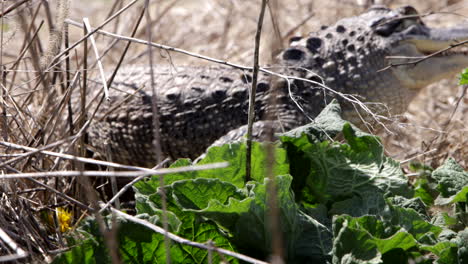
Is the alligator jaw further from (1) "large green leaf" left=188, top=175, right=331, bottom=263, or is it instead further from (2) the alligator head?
(1) "large green leaf" left=188, top=175, right=331, bottom=263

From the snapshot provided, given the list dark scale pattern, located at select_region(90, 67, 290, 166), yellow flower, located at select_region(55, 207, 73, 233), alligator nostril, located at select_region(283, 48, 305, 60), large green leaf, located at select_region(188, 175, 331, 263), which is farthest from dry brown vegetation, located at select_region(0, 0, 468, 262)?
large green leaf, located at select_region(188, 175, 331, 263)

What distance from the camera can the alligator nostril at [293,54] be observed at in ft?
10.9

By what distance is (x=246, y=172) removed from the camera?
1834mm

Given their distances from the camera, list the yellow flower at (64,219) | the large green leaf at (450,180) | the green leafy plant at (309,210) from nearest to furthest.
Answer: the green leafy plant at (309,210), the large green leaf at (450,180), the yellow flower at (64,219)

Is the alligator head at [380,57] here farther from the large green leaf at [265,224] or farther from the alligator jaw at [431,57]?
the large green leaf at [265,224]

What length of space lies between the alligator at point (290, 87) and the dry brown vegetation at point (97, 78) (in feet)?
0.72

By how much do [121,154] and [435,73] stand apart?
1.69 metres

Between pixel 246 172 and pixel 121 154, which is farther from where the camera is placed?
pixel 121 154

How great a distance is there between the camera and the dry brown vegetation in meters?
1.97

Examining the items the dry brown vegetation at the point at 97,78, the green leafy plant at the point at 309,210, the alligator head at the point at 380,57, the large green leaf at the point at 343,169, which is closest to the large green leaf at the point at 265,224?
the green leafy plant at the point at 309,210

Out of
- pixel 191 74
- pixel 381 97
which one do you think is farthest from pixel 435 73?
pixel 191 74

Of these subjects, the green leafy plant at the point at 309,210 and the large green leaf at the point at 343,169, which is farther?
the large green leaf at the point at 343,169

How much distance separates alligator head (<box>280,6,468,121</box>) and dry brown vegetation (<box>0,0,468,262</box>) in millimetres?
210

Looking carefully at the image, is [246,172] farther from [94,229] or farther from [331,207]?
[94,229]
